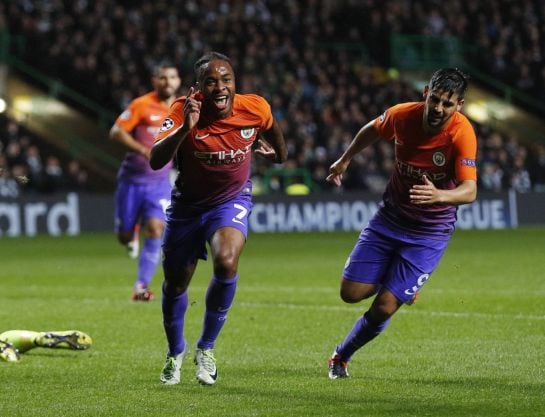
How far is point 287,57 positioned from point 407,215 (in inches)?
1090

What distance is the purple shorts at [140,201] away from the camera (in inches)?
594

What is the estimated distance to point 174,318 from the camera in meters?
8.90

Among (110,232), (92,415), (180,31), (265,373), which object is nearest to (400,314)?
(265,373)

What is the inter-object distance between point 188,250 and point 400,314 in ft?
16.5

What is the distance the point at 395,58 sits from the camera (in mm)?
40219

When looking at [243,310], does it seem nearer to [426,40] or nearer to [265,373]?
[265,373]

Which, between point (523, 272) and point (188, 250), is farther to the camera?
point (523, 272)

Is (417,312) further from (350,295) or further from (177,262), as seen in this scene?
(177,262)

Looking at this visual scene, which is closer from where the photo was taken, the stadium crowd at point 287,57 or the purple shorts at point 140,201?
the purple shorts at point 140,201

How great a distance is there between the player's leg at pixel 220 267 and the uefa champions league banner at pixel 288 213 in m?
18.4

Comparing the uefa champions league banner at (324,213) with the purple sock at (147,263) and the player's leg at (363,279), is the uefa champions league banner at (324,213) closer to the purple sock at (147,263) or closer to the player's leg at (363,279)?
the purple sock at (147,263)

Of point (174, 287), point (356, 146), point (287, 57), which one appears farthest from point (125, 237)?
point (287, 57)

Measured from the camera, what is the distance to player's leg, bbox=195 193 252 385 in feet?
28.0

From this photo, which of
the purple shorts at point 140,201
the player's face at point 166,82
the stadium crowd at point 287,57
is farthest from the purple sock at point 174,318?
the stadium crowd at point 287,57
